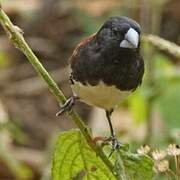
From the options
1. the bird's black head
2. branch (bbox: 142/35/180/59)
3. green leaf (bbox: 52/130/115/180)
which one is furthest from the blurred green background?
the bird's black head

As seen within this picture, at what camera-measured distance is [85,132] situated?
2135 mm

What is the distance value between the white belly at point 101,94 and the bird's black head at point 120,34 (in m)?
0.13

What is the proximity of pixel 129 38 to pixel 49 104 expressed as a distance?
13.8 ft

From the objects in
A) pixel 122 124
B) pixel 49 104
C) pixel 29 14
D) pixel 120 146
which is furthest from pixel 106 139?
pixel 29 14

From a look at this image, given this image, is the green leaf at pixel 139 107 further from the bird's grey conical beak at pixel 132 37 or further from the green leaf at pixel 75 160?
the bird's grey conical beak at pixel 132 37

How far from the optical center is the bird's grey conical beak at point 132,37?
6.82 feet

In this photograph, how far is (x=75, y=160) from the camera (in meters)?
2.36

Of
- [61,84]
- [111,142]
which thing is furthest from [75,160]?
[61,84]

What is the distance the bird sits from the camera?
7.04 feet

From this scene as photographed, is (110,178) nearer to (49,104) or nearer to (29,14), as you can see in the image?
(49,104)

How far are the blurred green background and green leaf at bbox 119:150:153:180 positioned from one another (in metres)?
1.34

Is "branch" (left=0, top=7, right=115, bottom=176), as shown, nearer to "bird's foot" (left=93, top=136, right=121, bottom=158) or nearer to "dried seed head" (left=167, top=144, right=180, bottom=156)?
"bird's foot" (left=93, top=136, right=121, bottom=158)

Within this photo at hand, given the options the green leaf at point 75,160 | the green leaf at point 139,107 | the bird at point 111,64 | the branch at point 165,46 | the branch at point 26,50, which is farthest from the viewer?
the green leaf at point 139,107

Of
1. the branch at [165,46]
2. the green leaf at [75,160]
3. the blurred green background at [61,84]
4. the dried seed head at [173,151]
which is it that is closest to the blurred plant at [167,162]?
the dried seed head at [173,151]
